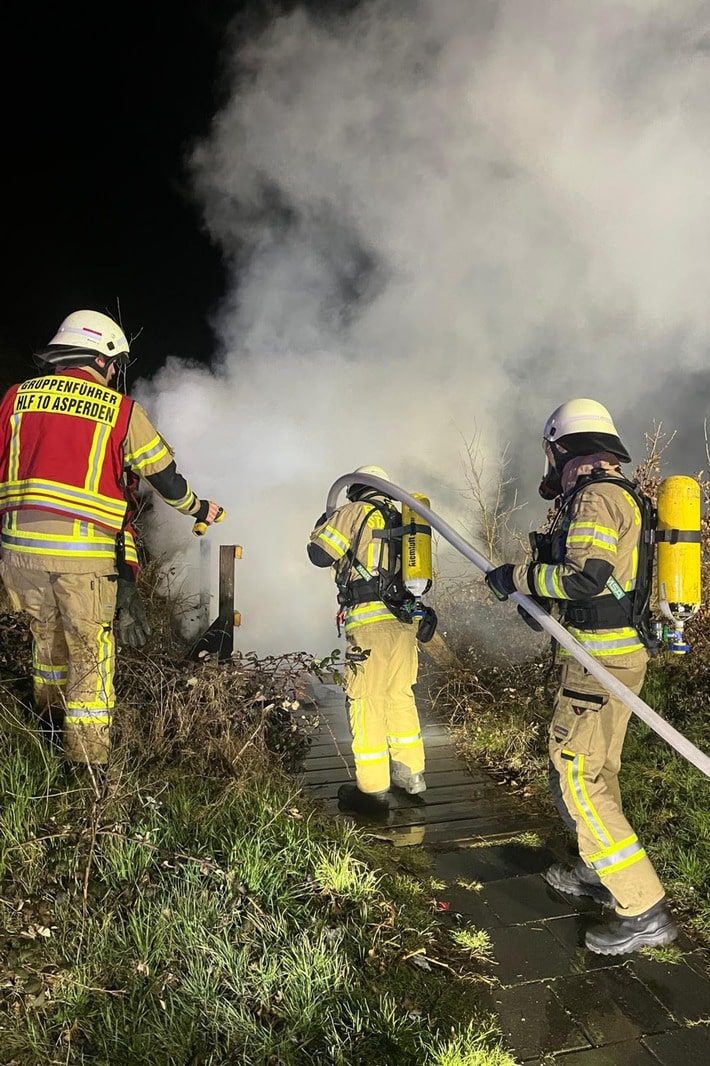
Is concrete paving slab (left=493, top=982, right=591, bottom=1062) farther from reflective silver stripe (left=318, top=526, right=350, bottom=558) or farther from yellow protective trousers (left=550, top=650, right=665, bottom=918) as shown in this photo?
reflective silver stripe (left=318, top=526, right=350, bottom=558)

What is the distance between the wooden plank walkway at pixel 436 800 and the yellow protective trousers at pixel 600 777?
925 mm

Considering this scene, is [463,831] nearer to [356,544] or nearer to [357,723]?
[357,723]

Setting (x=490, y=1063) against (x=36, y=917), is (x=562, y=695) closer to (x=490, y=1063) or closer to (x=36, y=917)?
(x=490, y=1063)

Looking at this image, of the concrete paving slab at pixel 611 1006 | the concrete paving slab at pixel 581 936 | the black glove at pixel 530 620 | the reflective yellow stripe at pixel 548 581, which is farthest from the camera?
the black glove at pixel 530 620

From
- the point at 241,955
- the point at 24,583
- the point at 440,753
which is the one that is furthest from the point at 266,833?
the point at 440,753

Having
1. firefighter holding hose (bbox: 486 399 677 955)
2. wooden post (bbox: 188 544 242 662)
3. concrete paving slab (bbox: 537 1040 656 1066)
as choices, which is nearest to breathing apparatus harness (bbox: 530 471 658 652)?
firefighter holding hose (bbox: 486 399 677 955)

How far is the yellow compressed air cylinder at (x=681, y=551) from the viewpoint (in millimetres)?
3025

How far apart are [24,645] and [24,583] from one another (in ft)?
5.14

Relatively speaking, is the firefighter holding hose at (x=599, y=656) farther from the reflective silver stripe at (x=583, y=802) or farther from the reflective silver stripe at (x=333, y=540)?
the reflective silver stripe at (x=333, y=540)

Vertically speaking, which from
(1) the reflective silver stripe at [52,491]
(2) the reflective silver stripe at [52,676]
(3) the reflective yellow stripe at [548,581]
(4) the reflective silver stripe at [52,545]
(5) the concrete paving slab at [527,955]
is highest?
(1) the reflective silver stripe at [52,491]

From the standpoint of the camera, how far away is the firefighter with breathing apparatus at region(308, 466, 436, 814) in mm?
4352

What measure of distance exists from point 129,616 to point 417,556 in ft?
Result: 5.66

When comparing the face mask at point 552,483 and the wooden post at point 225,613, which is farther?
the wooden post at point 225,613

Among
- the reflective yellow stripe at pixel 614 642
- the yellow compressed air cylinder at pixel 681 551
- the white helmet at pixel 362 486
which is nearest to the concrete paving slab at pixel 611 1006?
the reflective yellow stripe at pixel 614 642
